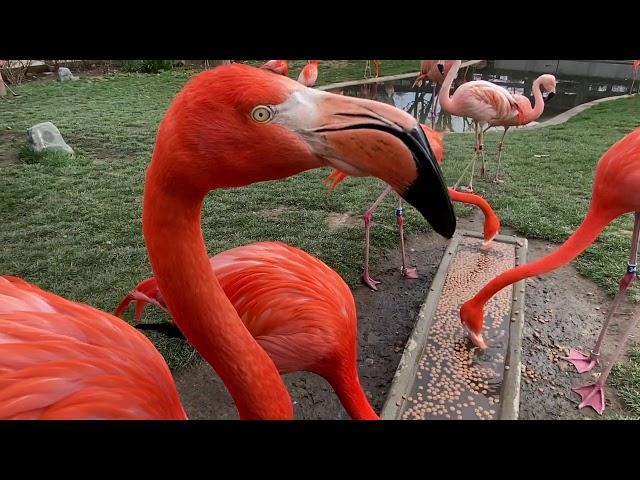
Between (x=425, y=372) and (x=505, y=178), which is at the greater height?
(x=505, y=178)

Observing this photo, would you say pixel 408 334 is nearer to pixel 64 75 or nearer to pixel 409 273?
pixel 409 273

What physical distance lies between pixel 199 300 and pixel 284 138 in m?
0.48

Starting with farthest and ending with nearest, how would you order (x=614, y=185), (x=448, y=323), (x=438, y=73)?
(x=438, y=73), (x=448, y=323), (x=614, y=185)

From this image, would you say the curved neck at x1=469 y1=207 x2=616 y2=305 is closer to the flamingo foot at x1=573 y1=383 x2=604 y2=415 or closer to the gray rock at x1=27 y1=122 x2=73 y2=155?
the flamingo foot at x1=573 y1=383 x2=604 y2=415

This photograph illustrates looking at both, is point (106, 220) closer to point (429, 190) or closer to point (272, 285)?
point (272, 285)

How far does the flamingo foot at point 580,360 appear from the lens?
274 centimetres

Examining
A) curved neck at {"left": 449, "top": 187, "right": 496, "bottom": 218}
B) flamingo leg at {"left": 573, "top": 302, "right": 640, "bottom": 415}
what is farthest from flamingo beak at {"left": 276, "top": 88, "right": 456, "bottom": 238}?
curved neck at {"left": 449, "top": 187, "right": 496, "bottom": 218}

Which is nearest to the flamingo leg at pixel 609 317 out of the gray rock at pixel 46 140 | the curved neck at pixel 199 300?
the curved neck at pixel 199 300

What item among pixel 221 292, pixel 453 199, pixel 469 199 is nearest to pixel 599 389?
pixel 469 199

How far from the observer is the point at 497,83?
10.9 metres

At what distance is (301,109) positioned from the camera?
0.84 meters

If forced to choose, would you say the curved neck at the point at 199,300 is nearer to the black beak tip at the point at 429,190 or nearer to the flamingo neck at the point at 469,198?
the black beak tip at the point at 429,190

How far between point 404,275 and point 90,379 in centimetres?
291
